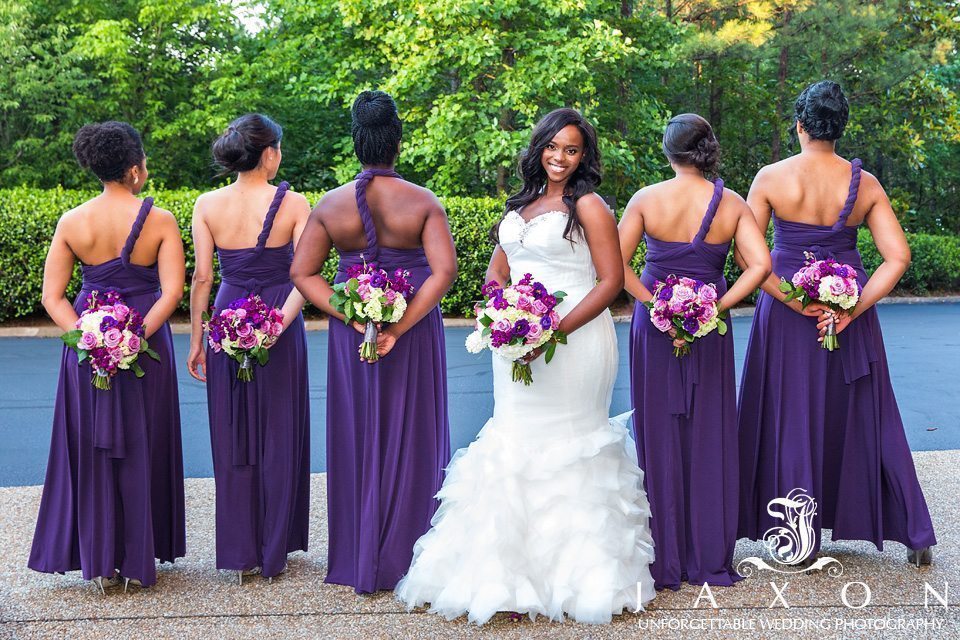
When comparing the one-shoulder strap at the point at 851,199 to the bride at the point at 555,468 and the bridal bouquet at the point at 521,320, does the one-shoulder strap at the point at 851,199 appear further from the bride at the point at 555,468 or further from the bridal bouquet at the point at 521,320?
the bridal bouquet at the point at 521,320

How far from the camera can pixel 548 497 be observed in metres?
4.47

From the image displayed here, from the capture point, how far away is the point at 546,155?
459 cm

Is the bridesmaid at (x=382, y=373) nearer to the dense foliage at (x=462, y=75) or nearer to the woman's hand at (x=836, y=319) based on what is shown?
the woman's hand at (x=836, y=319)

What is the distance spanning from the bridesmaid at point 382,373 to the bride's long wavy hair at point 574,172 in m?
0.42

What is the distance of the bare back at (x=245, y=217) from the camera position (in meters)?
4.96

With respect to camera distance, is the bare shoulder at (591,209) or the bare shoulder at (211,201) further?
the bare shoulder at (211,201)

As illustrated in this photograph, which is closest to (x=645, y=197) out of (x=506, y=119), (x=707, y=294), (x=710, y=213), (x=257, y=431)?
(x=710, y=213)

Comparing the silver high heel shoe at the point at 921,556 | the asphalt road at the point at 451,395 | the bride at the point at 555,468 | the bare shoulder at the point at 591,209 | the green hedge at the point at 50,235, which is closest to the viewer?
the bride at the point at 555,468

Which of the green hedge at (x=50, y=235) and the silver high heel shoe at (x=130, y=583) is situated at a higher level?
the green hedge at (x=50, y=235)

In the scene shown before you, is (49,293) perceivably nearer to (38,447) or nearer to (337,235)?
(337,235)

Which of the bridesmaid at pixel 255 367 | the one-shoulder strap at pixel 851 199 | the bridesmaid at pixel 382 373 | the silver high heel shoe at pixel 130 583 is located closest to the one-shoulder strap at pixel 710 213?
the one-shoulder strap at pixel 851 199

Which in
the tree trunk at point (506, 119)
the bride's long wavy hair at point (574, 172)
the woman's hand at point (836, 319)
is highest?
the tree trunk at point (506, 119)

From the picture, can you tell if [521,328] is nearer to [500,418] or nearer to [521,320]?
[521,320]

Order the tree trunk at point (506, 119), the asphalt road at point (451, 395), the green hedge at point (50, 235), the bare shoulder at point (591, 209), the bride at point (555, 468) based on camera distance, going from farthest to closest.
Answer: the tree trunk at point (506, 119)
the green hedge at point (50, 235)
the asphalt road at point (451, 395)
the bare shoulder at point (591, 209)
the bride at point (555, 468)
